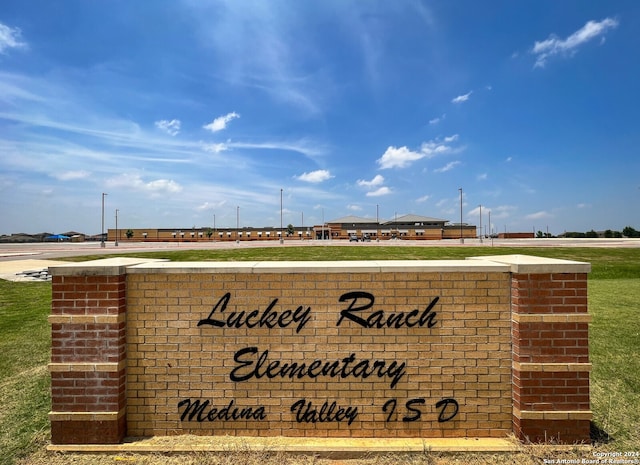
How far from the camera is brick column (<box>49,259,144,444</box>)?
14.2ft

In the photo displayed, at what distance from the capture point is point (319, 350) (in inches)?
180

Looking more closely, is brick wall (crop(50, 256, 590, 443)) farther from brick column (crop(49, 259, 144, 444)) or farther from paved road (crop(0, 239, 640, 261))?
paved road (crop(0, 239, 640, 261))

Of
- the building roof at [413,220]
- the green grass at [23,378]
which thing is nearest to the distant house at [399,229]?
the building roof at [413,220]

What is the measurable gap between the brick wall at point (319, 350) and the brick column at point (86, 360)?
7.0 inches

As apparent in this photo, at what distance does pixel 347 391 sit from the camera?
456cm

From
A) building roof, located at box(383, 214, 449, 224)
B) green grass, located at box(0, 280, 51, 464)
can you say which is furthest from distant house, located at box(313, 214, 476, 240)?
green grass, located at box(0, 280, 51, 464)

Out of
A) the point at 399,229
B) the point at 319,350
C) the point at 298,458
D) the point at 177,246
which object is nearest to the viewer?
the point at 298,458

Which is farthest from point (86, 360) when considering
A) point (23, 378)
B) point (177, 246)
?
point (177, 246)

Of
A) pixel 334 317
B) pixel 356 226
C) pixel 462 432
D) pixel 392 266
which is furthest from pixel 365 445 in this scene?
pixel 356 226

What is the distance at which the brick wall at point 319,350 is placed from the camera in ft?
14.8

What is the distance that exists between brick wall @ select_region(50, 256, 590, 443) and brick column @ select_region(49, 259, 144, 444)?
177mm

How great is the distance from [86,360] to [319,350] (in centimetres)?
303

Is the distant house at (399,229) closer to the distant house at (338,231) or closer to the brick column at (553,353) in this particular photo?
the distant house at (338,231)

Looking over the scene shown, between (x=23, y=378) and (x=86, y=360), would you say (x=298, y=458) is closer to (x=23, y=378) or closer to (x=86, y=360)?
(x=86, y=360)
